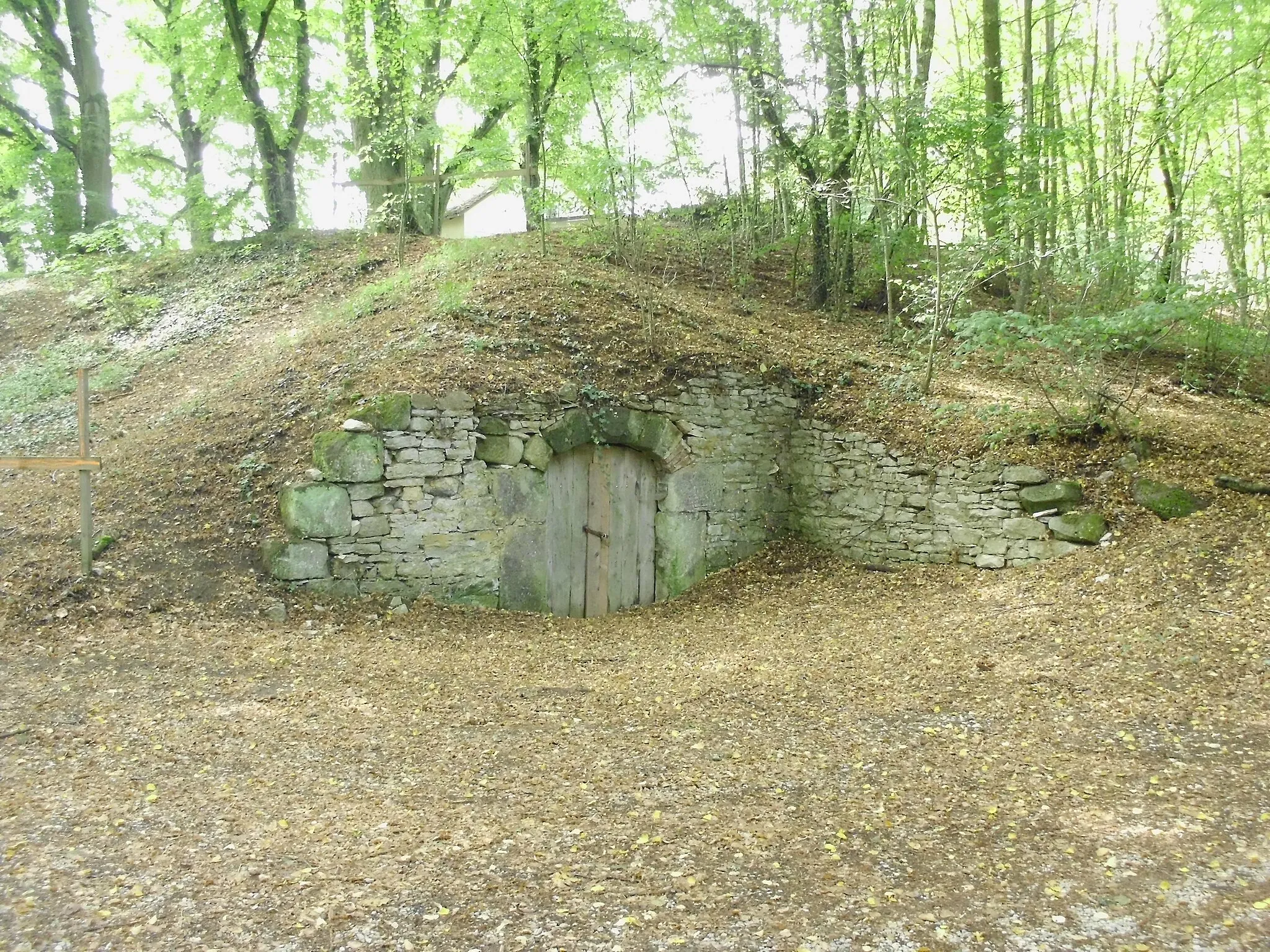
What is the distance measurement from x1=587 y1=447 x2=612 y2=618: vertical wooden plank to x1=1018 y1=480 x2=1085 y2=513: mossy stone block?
12.6 ft

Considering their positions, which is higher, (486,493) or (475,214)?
(475,214)

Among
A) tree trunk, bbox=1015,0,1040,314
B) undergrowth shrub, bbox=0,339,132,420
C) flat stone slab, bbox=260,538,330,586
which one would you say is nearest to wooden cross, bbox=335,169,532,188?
undergrowth shrub, bbox=0,339,132,420

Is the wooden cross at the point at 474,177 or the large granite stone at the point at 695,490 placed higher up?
the wooden cross at the point at 474,177

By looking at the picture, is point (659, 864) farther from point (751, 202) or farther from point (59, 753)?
point (751, 202)

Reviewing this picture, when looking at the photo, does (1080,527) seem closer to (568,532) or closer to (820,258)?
(568,532)

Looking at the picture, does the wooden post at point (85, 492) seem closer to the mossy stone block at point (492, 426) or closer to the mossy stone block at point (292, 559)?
the mossy stone block at point (292, 559)

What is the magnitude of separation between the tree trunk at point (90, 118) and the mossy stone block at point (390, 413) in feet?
31.9

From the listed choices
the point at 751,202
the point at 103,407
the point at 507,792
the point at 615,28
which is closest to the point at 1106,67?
the point at 751,202

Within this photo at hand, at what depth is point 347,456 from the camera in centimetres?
689

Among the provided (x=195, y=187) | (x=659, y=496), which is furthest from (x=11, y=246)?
(x=659, y=496)

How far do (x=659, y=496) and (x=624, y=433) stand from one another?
2.70 feet

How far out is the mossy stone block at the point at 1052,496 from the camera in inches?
282

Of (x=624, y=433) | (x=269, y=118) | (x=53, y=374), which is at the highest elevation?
(x=269, y=118)

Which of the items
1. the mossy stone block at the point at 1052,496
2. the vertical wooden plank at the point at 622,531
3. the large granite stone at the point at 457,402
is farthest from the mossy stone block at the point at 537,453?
the mossy stone block at the point at 1052,496
